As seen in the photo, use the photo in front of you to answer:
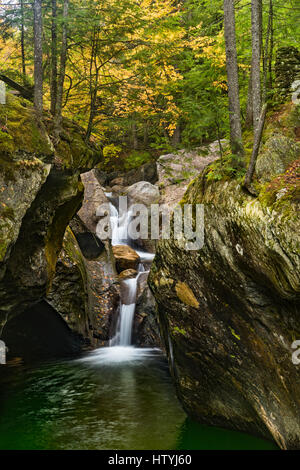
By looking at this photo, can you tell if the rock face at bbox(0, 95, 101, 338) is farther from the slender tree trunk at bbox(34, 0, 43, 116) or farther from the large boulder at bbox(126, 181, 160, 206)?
the large boulder at bbox(126, 181, 160, 206)

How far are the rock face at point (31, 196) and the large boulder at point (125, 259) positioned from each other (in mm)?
6281

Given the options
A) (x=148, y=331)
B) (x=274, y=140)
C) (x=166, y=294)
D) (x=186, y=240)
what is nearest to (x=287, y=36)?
(x=274, y=140)

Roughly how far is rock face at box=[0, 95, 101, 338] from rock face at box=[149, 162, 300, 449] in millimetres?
3008

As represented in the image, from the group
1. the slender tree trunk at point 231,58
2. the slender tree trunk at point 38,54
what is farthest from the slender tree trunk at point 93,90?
the slender tree trunk at point 231,58

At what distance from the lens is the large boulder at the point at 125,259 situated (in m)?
16.8

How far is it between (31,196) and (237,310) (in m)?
4.69

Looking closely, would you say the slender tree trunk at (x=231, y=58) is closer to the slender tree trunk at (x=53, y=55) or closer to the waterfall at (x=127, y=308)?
the slender tree trunk at (x=53, y=55)

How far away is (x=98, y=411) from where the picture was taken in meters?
8.28

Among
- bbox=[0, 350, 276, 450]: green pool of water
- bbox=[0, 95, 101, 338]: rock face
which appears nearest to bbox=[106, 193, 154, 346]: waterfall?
bbox=[0, 350, 276, 450]: green pool of water

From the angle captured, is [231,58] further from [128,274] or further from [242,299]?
[128,274]

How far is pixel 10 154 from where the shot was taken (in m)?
7.18
